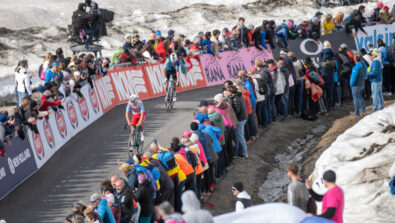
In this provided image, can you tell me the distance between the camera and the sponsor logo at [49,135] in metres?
17.0

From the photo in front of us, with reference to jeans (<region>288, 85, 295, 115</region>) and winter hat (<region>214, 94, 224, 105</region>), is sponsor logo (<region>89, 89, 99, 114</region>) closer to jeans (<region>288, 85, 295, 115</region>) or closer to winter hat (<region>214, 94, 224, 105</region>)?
winter hat (<region>214, 94, 224, 105</region>)

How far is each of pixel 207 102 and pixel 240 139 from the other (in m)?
2.37

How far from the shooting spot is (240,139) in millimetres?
18938

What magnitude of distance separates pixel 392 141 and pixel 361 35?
1550cm

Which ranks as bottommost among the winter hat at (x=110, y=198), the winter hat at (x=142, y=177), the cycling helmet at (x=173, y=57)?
the winter hat at (x=110, y=198)

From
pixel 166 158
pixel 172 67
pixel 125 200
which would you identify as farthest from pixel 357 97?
pixel 125 200

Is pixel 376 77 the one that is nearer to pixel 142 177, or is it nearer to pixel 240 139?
pixel 240 139

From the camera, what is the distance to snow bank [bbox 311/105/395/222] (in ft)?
42.9

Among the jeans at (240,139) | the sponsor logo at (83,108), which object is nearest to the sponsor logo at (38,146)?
the sponsor logo at (83,108)

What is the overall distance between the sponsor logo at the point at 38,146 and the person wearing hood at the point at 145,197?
15.1 feet

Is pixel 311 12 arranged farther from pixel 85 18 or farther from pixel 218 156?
pixel 218 156

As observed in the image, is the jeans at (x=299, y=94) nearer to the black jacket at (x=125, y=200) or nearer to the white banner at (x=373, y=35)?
the white banner at (x=373, y=35)

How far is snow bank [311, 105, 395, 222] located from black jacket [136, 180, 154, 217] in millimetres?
3511

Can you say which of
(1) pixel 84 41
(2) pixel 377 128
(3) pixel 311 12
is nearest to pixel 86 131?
(1) pixel 84 41
